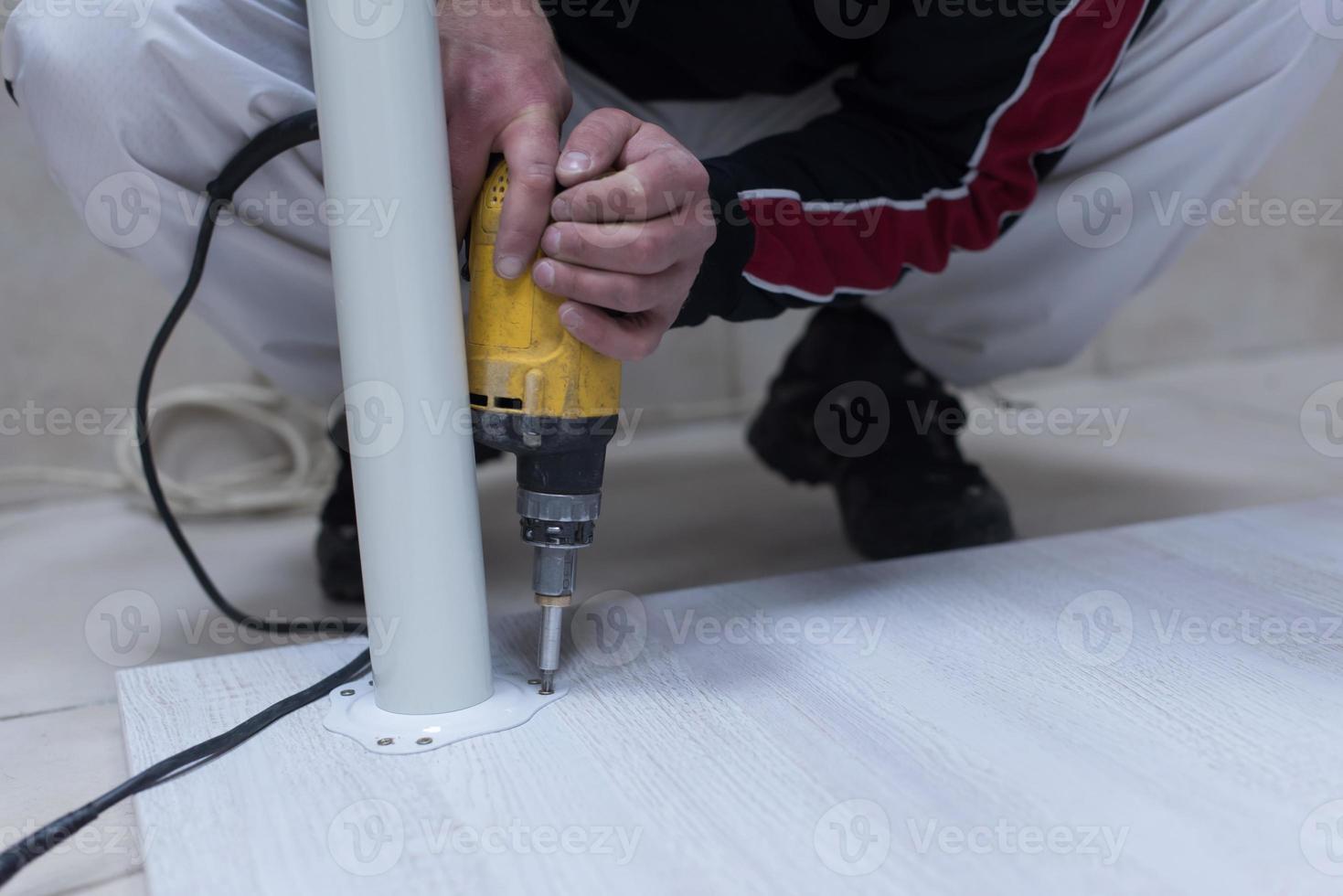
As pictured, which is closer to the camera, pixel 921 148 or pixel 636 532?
pixel 921 148

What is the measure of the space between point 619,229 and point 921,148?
15.2 inches

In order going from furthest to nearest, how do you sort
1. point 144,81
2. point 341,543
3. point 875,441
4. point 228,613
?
point 875,441, point 341,543, point 228,613, point 144,81

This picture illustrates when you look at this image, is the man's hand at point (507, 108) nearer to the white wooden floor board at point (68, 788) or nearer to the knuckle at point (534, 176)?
the knuckle at point (534, 176)

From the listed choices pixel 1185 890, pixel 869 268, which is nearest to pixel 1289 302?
pixel 869 268

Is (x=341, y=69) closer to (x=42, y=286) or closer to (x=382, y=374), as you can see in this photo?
(x=382, y=374)

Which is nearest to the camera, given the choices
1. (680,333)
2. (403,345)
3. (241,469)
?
(403,345)

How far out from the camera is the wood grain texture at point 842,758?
0.53 m

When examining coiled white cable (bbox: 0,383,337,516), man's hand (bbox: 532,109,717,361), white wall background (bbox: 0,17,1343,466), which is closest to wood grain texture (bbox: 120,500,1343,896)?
man's hand (bbox: 532,109,717,361)

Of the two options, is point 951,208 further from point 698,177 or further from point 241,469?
point 241,469

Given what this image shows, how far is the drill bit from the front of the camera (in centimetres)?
69

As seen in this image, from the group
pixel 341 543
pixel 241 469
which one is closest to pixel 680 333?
pixel 241 469

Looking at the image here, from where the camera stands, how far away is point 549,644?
27.4 inches

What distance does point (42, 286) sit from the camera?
135 centimetres

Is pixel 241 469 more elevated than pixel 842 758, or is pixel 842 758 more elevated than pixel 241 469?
pixel 842 758
